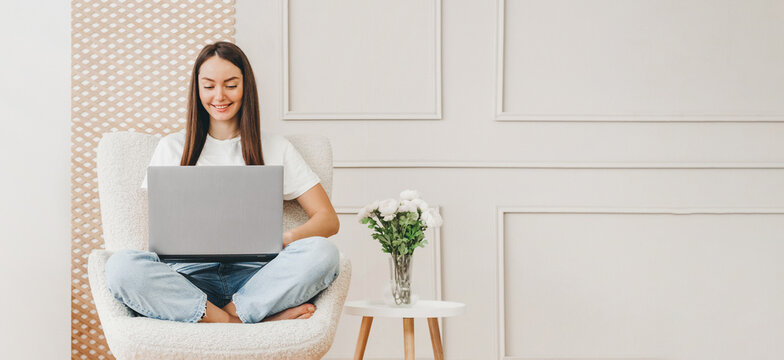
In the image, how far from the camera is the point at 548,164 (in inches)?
103

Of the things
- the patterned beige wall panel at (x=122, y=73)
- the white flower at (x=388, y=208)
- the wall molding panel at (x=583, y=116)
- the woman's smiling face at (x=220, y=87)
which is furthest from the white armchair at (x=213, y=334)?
the wall molding panel at (x=583, y=116)

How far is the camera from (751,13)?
2666mm

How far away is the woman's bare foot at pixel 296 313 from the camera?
158 centimetres

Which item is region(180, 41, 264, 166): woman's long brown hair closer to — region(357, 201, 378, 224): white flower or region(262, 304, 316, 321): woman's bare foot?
region(357, 201, 378, 224): white flower

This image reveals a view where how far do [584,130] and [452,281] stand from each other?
0.75 meters

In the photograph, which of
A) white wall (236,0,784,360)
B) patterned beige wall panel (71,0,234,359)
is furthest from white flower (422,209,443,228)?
patterned beige wall panel (71,0,234,359)

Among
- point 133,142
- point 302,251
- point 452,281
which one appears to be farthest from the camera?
point 452,281

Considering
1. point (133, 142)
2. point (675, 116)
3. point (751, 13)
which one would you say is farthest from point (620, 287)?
point (133, 142)

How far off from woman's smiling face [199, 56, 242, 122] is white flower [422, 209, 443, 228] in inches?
25.5

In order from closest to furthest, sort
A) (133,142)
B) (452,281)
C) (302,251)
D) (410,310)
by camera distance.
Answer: (302,251) → (410,310) → (133,142) → (452,281)

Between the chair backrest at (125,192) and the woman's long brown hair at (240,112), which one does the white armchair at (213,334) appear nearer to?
the chair backrest at (125,192)

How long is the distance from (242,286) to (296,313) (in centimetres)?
18

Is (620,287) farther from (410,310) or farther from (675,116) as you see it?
(410,310)
